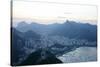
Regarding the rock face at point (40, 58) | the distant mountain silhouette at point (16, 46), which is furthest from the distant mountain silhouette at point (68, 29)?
the rock face at point (40, 58)

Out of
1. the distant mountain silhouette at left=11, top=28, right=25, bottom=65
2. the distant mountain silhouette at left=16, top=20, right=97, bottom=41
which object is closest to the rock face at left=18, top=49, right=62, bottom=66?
the distant mountain silhouette at left=11, top=28, right=25, bottom=65

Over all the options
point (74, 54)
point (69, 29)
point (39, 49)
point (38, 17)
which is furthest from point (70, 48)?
point (38, 17)

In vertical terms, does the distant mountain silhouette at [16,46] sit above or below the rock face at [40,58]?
above

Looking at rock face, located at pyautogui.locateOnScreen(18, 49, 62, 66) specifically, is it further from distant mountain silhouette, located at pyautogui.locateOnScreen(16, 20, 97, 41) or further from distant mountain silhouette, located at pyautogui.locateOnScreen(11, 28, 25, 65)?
distant mountain silhouette, located at pyautogui.locateOnScreen(16, 20, 97, 41)

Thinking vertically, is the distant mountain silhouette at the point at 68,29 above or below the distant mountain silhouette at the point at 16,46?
above

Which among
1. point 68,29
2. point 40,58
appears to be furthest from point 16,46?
point 68,29

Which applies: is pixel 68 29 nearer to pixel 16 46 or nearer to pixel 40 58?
pixel 40 58

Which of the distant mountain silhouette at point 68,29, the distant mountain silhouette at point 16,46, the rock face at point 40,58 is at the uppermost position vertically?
the distant mountain silhouette at point 68,29

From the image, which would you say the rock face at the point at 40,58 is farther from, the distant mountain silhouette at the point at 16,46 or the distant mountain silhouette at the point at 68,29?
the distant mountain silhouette at the point at 68,29
